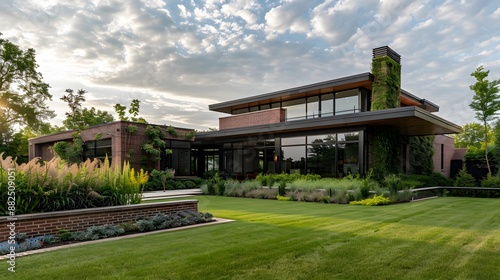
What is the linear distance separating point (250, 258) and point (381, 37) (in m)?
20.2

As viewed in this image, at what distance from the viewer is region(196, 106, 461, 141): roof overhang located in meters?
15.0

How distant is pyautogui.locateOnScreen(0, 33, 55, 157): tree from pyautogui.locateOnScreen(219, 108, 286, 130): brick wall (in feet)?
82.9

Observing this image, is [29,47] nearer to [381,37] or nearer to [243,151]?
[243,151]

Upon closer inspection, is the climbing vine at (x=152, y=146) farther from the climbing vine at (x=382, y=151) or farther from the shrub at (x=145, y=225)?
the shrub at (x=145, y=225)

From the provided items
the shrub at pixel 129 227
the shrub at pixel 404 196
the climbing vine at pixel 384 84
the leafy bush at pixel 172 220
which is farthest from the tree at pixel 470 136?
the shrub at pixel 129 227

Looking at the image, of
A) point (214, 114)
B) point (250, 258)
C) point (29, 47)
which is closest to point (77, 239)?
point (250, 258)

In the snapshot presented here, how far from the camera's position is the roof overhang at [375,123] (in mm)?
15021

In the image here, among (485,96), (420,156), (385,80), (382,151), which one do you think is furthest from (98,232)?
(420,156)

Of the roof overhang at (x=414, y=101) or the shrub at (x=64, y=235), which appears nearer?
the shrub at (x=64, y=235)

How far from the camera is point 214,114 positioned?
31.4 meters

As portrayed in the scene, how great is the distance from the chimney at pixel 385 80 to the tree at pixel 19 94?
121 feet

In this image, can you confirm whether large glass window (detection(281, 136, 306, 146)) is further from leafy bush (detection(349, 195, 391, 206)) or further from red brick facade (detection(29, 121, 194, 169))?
red brick facade (detection(29, 121, 194, 169))

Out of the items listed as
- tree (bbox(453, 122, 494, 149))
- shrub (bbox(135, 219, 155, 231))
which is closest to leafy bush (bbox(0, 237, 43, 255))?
shrub (bbox(135, 219, 155, 231))

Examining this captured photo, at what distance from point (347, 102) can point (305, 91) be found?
277 centimetres
